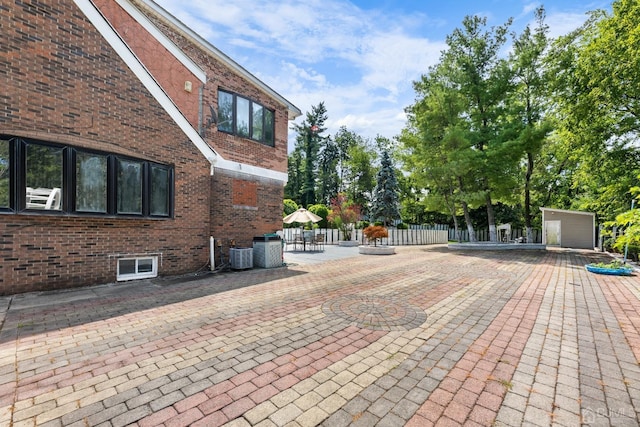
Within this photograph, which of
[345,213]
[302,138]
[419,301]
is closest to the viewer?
[419,301]

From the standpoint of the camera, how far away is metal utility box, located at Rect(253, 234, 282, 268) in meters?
9.63

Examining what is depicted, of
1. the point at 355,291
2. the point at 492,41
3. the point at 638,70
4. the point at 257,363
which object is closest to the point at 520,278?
the point at 355,291

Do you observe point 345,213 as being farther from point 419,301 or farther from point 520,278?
point 419,301

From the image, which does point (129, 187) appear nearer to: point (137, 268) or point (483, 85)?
point (137, 268)

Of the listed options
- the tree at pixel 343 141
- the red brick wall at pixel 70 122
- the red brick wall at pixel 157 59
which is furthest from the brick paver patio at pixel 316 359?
the tree at pixel 343 141

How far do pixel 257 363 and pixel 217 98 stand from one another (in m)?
9.72

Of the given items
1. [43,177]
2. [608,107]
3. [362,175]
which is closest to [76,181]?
[43,177]

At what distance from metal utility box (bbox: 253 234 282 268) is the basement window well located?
3140mm

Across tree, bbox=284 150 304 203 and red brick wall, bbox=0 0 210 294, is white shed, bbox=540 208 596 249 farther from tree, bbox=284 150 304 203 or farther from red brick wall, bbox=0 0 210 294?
tree, bbox=284 150 304 203

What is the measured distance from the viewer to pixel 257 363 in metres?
3.01

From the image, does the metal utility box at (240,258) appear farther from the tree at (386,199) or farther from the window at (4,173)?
the tree at (386,199)

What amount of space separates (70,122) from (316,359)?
23.2 feet

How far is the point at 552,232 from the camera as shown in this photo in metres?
22.8

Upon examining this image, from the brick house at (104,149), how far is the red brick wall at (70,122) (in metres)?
0.02
